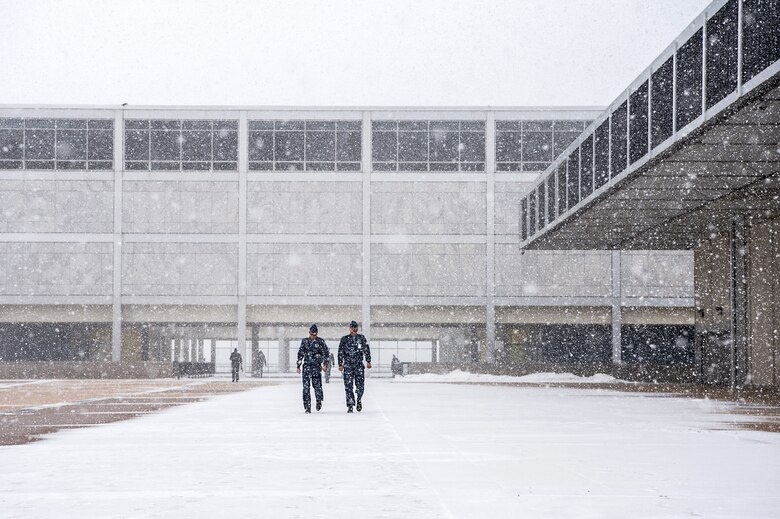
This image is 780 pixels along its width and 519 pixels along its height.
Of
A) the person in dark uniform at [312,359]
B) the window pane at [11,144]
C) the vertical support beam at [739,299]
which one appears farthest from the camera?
the window pane at [11,144]

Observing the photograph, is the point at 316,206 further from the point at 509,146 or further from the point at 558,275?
the point at 558,275

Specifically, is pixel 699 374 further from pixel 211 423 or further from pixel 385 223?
pixel 211 423

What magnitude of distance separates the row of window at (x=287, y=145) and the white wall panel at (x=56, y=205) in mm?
1192

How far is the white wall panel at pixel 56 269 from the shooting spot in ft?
→ 206

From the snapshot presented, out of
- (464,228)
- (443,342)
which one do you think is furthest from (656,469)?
(443,342)

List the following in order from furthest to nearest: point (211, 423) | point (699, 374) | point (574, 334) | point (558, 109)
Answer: point (574, 334), point (558, 109), point (699, 374), point (211, 423)

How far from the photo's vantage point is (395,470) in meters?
9.81

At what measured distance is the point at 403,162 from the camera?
64438 millimetres

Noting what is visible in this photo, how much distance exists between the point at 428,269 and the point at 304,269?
7.53m

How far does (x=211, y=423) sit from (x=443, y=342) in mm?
82005

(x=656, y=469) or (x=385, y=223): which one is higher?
(x=385, y=223)

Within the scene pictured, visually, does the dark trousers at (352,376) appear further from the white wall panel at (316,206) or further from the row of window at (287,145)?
the row of window at (287,145)

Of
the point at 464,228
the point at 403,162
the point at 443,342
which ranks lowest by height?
the point at 443,342

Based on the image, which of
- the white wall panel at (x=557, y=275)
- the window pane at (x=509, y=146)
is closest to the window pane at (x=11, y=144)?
the window pane at (x=509, y=146)
